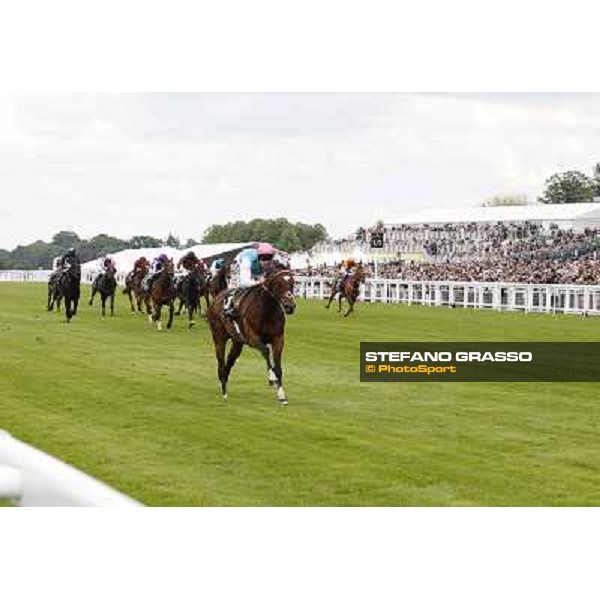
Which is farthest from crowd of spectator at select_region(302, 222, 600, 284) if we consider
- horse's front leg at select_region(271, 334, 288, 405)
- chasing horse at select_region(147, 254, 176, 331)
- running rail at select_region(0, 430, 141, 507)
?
running rail at select_region(0, 430, 141, 507)

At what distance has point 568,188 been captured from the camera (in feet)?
51.4

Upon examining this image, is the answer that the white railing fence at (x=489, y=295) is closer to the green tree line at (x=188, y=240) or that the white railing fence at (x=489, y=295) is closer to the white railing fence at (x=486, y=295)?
the white railing fence at (x=486, y=295)

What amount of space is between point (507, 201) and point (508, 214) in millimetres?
1443

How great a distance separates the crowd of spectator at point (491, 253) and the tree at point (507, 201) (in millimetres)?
596

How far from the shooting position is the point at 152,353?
2012cm

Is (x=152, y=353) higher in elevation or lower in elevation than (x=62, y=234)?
lower

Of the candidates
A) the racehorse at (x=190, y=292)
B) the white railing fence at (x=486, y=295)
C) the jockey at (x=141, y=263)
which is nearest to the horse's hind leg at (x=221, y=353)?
the jockey at (x=141, y=263)

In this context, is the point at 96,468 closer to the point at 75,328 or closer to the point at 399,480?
the point at 399,480

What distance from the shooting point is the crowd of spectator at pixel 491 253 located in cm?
1683

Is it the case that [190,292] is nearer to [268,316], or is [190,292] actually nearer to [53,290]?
[53,290]

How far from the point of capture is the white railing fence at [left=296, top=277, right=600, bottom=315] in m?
27.1

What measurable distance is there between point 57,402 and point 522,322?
8712 mm

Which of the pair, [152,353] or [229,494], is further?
[152,353]

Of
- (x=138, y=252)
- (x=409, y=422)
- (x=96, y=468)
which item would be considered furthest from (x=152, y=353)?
(x=96, y=468)
